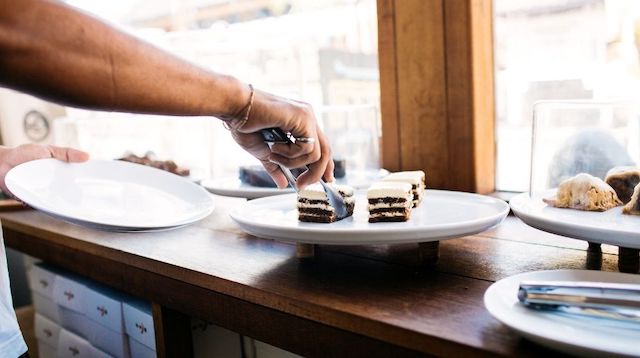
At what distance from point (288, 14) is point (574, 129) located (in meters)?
1.19

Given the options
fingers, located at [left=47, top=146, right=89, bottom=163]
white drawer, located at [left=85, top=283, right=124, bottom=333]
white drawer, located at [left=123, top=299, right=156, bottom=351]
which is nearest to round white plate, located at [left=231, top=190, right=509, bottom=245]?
white drawer, located at [left=123, top=299, right=156, bottom=351]

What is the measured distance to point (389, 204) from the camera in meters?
0.94

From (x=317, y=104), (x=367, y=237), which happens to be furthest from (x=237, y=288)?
(x=317, y=104)

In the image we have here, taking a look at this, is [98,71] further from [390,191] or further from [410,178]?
[410,178]

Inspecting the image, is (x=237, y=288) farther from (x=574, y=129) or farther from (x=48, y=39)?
(x=574, y=129)

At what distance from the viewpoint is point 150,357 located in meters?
1.23

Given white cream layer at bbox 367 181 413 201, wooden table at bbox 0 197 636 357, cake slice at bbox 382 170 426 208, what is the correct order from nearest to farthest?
1. wooden table at bbox 0 197 636 357
2. white cream layer at bbox 367 181 413 201
3. cake slice at bbox 382 170 426 208

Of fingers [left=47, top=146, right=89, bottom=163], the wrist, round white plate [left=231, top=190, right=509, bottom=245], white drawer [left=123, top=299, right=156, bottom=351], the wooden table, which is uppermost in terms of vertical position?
the wrist

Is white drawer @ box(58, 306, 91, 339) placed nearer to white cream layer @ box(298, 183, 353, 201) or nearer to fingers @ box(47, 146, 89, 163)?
fingers @ box(47, 146, 89, 163)

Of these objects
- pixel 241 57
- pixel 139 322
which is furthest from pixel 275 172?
pixel 241 57

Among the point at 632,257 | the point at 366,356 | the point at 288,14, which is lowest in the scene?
the point at 366,356

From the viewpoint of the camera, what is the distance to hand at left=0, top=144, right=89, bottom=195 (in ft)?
4.25

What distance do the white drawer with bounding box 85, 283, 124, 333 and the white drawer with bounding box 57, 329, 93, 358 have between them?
8 centimetres

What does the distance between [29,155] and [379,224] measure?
0.93m
